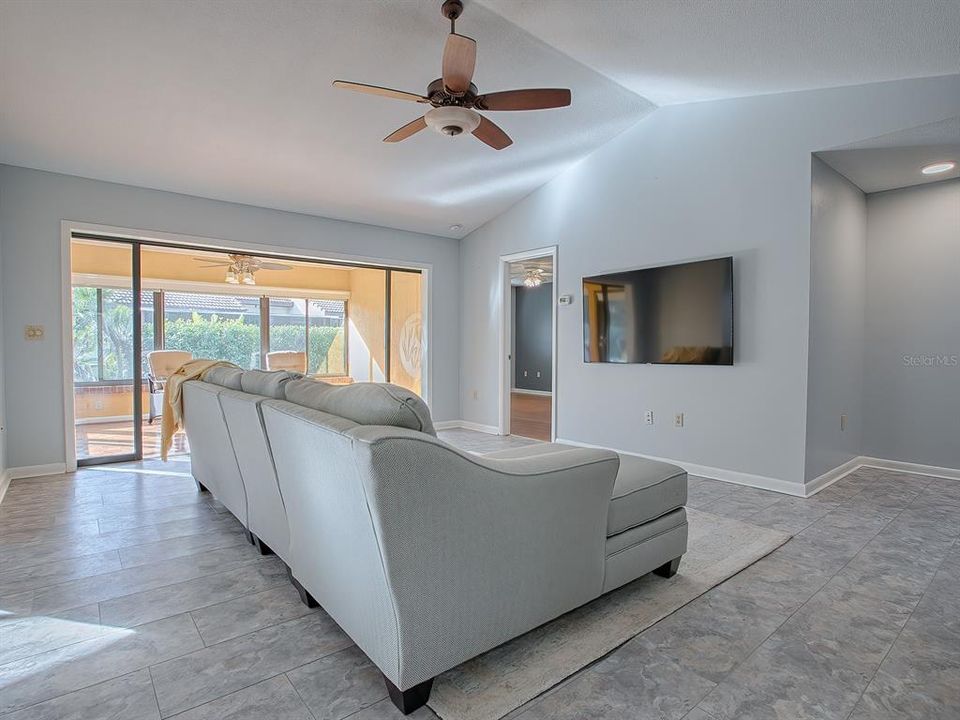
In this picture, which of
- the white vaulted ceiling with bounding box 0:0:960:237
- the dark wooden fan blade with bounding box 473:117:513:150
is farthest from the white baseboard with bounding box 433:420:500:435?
the dark wooden fan blade with bounding box 473:117:513:150

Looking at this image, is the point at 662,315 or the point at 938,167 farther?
the point at 662,315

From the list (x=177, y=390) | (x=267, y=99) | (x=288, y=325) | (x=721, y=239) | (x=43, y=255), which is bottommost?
(x=177, y=390)

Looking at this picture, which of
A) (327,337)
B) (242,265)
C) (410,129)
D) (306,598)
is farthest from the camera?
(327,337)

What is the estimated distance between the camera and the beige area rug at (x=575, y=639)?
1.48m

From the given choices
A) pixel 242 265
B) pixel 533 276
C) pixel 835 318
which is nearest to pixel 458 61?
pixel 835 318

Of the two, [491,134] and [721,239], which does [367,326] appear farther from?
[721,239]

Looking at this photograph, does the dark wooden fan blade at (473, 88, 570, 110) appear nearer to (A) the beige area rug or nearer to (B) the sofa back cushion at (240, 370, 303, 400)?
(B) the sofa back cushion at (240, 370, 303, 400)

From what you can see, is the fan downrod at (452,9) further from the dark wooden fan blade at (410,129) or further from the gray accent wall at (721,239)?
the gray accent wall at (721,239)

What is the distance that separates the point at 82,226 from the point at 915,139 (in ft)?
21.0

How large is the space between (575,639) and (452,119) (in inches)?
99.5

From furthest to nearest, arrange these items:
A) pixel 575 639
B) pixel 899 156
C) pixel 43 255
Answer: pixel 43 255, pixel 899 156, pixel 575 639

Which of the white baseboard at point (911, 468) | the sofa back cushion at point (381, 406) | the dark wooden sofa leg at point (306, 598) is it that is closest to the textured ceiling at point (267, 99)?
the sofa back cushion at point (381, 406)

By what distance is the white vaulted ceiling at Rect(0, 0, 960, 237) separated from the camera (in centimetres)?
256

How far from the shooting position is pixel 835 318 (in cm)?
390
